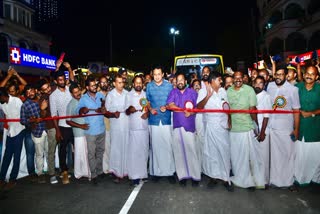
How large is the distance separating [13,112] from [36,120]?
0.55 m

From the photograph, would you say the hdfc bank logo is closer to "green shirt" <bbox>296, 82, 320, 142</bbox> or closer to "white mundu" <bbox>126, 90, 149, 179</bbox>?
"white mundu" <bbox>126, 90, 149, 179</bbox>

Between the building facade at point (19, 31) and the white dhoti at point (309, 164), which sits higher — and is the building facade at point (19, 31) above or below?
above

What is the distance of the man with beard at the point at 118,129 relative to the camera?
6.34m

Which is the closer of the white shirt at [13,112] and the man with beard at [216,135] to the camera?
the man with beard at [216,135]

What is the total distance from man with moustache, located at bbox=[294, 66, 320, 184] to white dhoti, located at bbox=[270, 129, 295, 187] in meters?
0.20

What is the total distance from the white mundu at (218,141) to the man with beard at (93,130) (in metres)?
2.24

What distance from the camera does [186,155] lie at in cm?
599

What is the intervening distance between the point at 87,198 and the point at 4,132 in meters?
2.50

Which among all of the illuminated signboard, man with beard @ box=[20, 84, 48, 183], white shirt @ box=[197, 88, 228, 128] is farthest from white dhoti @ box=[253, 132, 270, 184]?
the illuminated signboard

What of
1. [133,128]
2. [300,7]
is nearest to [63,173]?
[133,128]

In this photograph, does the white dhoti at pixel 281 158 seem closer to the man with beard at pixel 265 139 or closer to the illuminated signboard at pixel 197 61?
the man with beard at pixel 265 139

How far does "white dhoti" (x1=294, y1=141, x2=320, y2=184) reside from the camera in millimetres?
5684

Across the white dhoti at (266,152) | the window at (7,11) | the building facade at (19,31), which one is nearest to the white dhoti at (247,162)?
the white dhoti at (266,152)

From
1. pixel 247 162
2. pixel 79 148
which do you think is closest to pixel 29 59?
pixel 79 148
